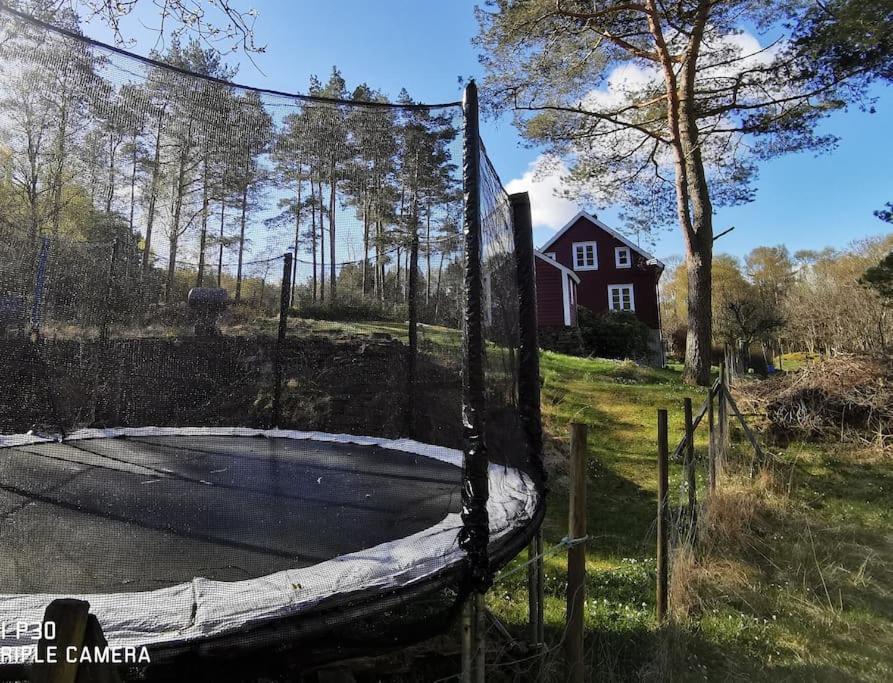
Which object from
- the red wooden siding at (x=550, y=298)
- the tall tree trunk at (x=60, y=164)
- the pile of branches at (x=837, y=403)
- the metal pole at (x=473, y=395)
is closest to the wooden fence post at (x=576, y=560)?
the metal pole at (x=473, y=395)

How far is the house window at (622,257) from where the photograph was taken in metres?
13.3

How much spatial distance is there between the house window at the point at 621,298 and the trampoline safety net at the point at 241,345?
1141 cm

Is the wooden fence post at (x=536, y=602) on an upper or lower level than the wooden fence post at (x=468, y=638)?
lower

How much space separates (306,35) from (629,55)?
586cm

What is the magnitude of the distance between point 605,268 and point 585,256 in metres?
0.63

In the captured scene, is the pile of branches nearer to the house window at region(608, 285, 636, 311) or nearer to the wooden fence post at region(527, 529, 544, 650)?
the wooden fence post at region(527, 529, 544, 650)

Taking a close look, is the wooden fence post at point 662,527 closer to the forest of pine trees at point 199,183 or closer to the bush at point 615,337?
the forest of pine trees at point 199,183

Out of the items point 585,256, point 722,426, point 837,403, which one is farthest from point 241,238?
point 585,256

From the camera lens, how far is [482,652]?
1.07 m

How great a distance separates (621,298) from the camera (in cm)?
1336

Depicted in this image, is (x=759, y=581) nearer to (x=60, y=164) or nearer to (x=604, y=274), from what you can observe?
(x=60, y=164)

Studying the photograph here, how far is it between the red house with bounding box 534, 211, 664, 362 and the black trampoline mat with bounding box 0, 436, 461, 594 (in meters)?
10.8

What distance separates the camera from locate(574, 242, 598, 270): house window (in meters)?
13.5

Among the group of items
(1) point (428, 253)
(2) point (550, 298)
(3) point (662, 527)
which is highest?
(2) point (550, 298)
